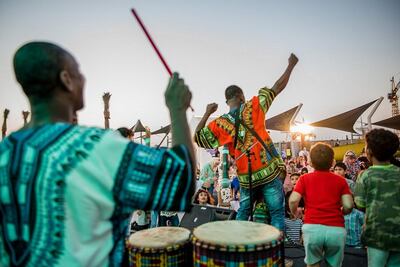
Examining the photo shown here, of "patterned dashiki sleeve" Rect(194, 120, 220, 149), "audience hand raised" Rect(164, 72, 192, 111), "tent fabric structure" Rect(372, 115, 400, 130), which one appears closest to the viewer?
"audience hand raised" Rect(164, 72, 192, 111)

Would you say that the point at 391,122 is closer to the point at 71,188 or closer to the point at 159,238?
the point at 159,238

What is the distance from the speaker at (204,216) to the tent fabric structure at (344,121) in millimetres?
8962

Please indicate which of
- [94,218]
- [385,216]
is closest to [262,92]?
[385,216]

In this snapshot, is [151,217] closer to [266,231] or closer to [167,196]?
[266,231]

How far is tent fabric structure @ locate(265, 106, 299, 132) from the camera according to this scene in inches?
474

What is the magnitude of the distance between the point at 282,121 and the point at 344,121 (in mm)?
2457

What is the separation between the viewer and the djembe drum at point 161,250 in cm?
221

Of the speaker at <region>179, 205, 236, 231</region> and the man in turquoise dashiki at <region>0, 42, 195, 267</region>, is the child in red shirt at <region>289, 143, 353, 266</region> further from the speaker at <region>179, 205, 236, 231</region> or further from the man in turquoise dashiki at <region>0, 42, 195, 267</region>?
the man in turquoise dashiki at <region>0, 42, 195, 267</region>

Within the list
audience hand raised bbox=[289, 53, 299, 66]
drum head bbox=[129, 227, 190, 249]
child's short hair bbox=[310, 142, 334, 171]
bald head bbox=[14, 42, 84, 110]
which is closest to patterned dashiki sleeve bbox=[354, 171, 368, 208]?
child's short hair bbox=[310, 142, 334, 171]

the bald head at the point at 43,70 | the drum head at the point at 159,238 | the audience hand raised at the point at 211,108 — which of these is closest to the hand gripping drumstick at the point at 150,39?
the bald head at the point at 43,70

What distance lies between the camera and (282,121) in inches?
500

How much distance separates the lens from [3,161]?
112cm

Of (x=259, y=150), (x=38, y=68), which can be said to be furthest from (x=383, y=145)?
(x=38, y=68)

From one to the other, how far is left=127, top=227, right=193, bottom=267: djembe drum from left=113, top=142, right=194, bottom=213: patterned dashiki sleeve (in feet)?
3.77
